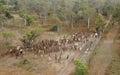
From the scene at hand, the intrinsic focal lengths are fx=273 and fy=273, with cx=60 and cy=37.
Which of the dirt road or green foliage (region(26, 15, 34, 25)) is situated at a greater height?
green foliage (region(26, 15, 34, 25))

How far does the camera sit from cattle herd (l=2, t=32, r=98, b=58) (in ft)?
109

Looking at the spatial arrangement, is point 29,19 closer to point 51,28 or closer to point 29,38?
point 51,28

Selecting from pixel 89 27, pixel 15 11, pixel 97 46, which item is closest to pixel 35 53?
pixel 97 46

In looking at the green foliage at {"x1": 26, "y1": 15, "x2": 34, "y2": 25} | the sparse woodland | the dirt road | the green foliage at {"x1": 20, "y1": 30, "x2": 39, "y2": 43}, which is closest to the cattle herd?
the sparse woodland

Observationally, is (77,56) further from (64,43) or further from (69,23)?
(69,23)

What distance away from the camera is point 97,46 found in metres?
36.3

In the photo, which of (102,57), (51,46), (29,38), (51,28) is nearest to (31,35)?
(29,38)

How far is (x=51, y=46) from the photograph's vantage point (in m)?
35.1

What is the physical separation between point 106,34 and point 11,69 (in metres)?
19.2

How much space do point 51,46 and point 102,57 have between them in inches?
282

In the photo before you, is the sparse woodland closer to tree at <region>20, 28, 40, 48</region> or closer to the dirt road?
tree at <region>20, 28, 40, 48</region>

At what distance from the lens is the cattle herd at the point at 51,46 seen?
109 feet

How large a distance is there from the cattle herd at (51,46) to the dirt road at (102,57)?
2.41 m

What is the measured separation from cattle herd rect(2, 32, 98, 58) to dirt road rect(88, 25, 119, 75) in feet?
7.90
